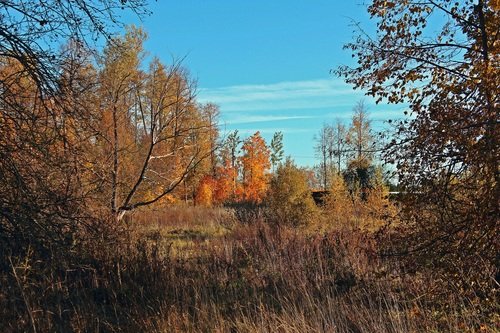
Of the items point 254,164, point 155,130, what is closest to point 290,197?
point 155,130

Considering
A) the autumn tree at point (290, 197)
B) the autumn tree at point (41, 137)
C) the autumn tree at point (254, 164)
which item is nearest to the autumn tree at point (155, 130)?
the autumn tree at point (290, 197)

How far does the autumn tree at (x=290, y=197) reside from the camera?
15.9 metres

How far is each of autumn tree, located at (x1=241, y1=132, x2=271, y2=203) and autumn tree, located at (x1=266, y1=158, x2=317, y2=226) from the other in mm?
26906

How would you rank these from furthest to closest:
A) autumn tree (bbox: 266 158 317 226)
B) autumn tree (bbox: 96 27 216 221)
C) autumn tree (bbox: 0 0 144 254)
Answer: autumn tree (bbox: 266 158 317 226)
autumn tree (bbox: 96 27 216 221)
autumn tree (bbox: 0 0 144 254)

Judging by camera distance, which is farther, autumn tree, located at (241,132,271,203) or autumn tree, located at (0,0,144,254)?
autumn tree, located at (241,132,271,203)

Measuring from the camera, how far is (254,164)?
46.6 m

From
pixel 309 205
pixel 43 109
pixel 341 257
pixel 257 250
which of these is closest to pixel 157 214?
pixel 309 205

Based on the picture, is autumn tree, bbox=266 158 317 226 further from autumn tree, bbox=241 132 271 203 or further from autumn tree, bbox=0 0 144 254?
autumn tree, bbox=241 132 271 203

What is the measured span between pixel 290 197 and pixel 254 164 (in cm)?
3037

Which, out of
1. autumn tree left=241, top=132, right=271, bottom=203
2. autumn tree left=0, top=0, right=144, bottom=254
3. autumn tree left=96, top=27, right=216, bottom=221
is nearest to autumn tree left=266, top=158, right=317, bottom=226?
autumn tree left=96, top=27, right=216, bottom=221

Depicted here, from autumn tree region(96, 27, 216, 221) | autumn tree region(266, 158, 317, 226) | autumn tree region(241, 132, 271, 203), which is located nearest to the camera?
autumn tree region(96, 27, 216, 221)

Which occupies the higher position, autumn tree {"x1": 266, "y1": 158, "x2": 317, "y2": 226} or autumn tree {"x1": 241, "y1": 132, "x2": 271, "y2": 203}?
autumn tree {"x1": 241, "y1": 132, "x2": 271, "y2": 203}

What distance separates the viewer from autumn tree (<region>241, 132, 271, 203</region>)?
1774 inches

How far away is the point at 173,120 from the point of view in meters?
13.8
